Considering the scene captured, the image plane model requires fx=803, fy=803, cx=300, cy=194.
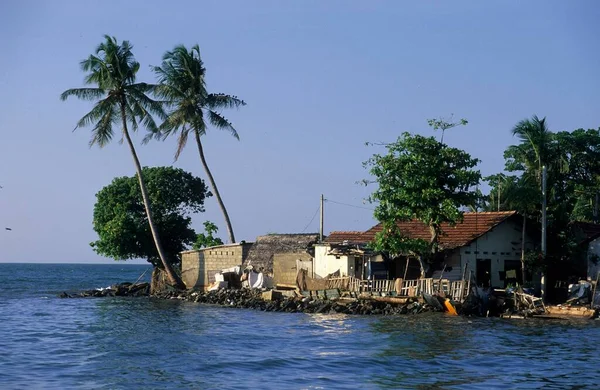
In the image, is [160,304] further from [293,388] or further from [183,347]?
[293,388]

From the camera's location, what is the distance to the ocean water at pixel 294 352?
19.1m

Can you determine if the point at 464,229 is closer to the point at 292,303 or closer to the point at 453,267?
the point at 453,267

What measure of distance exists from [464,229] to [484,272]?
2.11 meters

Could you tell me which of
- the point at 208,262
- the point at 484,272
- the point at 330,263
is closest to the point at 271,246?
the point at 208,262

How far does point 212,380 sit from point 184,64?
31186 millimetres

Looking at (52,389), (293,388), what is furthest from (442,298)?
(52,389)

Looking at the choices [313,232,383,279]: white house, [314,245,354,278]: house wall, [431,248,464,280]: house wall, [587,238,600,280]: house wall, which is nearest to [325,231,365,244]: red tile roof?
[313,232,383,279]: white house

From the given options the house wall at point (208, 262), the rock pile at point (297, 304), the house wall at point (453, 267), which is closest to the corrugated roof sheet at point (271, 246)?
the house wall at point (208, 262)

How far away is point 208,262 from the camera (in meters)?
45.8

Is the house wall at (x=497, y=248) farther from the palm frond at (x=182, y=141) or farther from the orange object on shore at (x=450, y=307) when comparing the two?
the palm frond at (x=182, y=141)

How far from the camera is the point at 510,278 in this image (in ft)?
118

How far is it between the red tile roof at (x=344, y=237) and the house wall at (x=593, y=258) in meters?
10.7

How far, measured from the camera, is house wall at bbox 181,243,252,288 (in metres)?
44.2

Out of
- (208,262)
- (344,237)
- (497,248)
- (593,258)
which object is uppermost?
(344,237)
